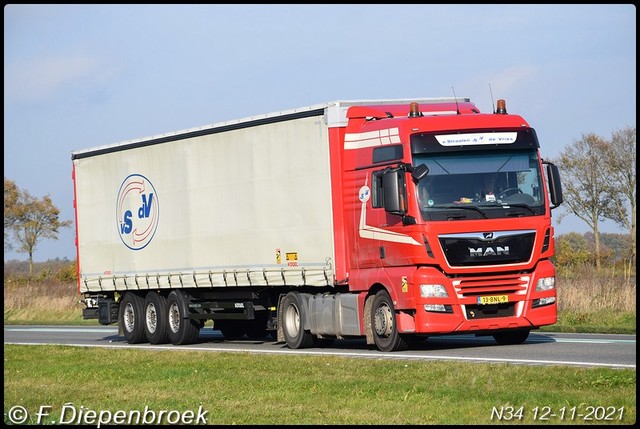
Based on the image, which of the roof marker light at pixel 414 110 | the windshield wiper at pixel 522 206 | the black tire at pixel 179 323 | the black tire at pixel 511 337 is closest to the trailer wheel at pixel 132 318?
the black tire at pixel 179 323

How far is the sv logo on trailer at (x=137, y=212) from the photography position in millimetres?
26969

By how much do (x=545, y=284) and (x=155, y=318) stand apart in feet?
31.4

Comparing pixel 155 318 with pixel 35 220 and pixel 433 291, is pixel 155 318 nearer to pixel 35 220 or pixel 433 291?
pixel 433 291

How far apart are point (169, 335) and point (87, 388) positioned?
10255 millimetres

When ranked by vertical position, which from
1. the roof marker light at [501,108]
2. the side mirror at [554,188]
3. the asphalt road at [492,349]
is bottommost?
the asphalt road at [492,349]

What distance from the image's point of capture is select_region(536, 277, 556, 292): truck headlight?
66.6 feet

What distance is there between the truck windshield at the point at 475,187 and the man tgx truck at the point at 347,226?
21 millimetres

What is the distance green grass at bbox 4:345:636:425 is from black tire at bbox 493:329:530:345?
4.03 m

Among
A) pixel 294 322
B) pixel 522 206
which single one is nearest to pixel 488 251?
pixel 522 206

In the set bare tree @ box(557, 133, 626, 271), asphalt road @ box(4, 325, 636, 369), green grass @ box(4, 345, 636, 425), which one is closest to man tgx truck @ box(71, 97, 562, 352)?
asphalt road @ box(4, 325, 636, 369)

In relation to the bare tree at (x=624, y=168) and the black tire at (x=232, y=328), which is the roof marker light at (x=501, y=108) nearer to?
the black tire at (x=232, y=328)

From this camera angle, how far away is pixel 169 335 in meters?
26.5

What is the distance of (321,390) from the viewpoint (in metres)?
14.7

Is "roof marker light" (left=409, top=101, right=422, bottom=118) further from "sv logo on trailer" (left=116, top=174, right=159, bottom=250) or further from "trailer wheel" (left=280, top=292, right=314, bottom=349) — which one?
"sv logo on trailer" (left=116, top=174, right=159, bottom=250)
